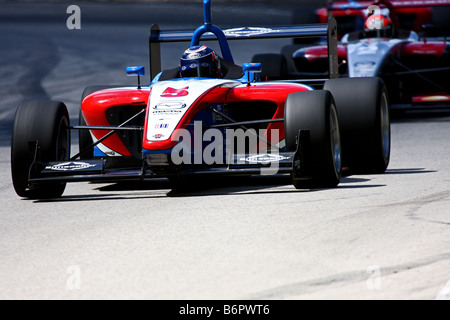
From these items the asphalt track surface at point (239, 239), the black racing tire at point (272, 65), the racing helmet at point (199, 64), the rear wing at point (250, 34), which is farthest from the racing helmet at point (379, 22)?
the racing helmet at point (199, 64)

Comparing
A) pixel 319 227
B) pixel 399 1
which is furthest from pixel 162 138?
pixel 399 1

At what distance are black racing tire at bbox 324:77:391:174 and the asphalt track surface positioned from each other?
164 millimetres

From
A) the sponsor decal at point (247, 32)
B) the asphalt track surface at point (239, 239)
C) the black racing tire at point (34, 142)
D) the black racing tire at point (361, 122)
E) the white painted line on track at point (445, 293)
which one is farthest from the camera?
the sponsor decal at point (247, 32)

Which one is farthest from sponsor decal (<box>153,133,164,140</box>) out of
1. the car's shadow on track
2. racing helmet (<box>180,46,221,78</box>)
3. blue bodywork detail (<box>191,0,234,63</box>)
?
blue bodywork detail (<box>191,0,234,63</box>)

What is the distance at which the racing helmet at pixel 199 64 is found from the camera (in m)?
8.42

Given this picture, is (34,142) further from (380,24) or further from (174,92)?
(380,24)

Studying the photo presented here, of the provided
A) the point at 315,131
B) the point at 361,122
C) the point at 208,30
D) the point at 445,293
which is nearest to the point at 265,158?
the point at 315,131

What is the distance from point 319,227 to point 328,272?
1127 mm

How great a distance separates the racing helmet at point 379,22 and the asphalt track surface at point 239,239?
14.9ft

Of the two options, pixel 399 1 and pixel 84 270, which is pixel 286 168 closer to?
pixel 84 270

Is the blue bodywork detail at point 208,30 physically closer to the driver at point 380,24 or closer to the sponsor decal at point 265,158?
the sponsor decal at point 265,158

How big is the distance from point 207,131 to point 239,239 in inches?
89.0

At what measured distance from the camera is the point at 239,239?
17.6 feet

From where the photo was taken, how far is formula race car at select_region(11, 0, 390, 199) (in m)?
7.03
